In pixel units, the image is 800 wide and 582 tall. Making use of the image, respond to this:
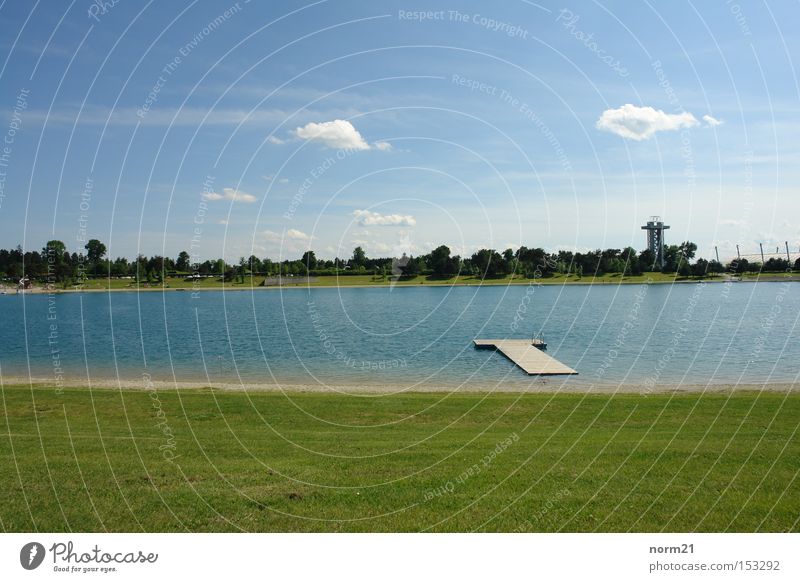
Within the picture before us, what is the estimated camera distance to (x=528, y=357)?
46.1 m

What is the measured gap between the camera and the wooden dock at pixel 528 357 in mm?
39250

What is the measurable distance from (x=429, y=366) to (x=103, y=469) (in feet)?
103

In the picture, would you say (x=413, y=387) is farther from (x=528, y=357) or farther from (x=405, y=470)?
(x=405, y=470)

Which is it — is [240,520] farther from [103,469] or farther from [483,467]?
[483,467]

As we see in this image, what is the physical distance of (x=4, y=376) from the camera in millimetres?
39719

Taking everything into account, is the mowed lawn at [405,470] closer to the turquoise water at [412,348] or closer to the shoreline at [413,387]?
the shoreline at [413,387]
